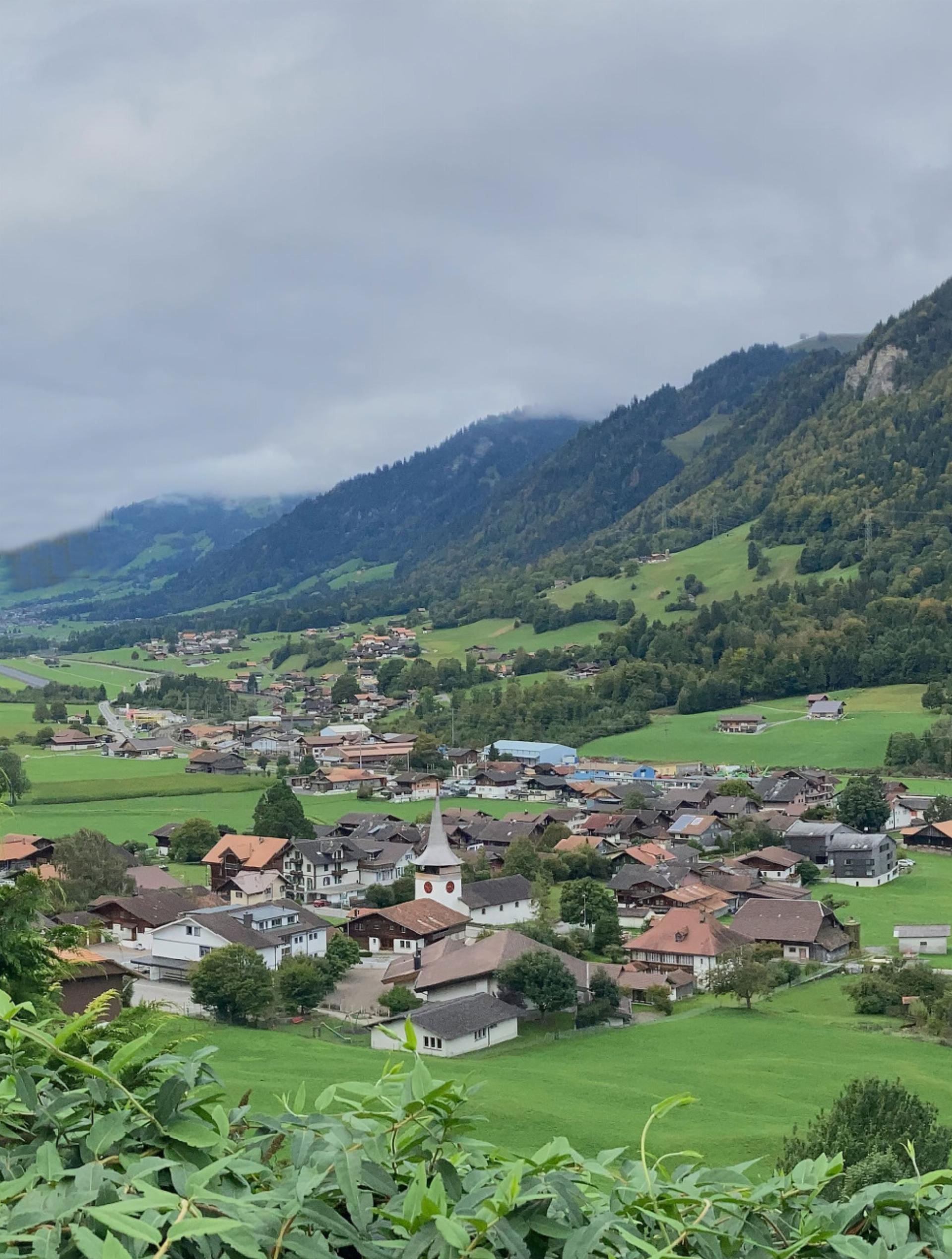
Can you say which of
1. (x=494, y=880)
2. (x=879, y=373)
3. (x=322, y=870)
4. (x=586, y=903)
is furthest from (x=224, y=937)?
(x=879, y=373)

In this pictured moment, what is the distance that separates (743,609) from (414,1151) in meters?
97.6

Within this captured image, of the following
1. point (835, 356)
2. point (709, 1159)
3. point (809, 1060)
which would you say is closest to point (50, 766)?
point (809, 1060)

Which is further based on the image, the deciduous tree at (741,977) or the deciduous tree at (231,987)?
the deciduous tree at (741,977)

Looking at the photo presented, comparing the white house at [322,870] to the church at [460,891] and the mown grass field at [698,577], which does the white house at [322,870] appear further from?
the mown grass field at [698,577]

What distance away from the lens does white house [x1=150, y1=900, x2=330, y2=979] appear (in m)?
30.0

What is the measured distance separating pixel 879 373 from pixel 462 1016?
13216 centimetres

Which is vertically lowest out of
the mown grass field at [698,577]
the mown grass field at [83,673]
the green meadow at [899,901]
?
the green meadow at [899,901]

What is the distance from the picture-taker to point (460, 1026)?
24094mm

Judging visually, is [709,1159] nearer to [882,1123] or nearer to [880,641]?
[882,1123]

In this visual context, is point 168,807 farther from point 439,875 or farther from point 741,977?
point 741,977

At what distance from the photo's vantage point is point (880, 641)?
8356 cm

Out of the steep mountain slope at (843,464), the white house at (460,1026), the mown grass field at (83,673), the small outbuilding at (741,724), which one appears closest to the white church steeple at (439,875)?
the white house at (460,1026)

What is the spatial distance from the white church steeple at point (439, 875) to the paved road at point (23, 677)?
7282 cm

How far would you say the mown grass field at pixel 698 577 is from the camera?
11200 cm
